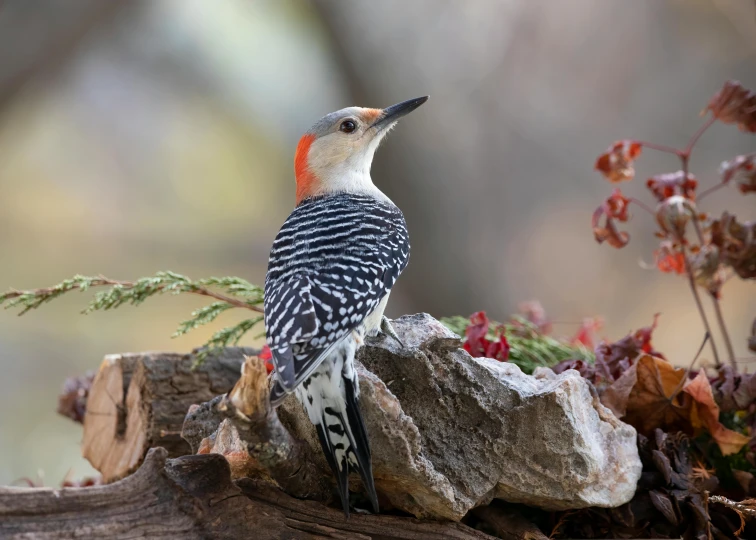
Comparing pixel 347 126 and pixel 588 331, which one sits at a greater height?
pixel 347 126

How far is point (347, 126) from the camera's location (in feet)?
7.29

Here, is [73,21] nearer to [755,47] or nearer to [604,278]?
[604,278]

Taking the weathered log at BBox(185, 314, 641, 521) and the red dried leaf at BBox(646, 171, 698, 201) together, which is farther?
the red dried leaf at BBox(646, 171, 698, 201)

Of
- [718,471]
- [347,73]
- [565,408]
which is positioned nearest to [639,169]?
[347,73]

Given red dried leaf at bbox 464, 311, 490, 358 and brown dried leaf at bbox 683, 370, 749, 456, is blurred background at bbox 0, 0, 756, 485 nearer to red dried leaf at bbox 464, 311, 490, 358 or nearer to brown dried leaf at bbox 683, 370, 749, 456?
red dried leaf at bbox 464, 311, 490, 358

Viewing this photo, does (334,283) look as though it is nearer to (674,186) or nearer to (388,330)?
(388,330)

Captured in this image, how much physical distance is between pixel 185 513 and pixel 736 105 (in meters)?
1.93

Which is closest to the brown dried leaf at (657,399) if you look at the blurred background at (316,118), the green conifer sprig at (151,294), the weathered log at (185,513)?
the weathered log at (185,513)

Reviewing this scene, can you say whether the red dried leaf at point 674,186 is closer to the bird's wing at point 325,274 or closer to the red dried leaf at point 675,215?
the red dried leaf at point 675,215

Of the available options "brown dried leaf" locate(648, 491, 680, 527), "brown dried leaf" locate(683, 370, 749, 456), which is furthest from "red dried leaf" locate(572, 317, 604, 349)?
"brown dried leaf" locate(648, 491, 680, 527)

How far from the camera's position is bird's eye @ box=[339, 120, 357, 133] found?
87.4 inches

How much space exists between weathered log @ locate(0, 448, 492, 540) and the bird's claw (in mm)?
399

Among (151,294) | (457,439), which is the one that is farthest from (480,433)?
(151,294)

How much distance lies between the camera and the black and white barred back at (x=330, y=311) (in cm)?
148
